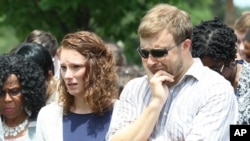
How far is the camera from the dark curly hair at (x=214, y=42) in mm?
5980

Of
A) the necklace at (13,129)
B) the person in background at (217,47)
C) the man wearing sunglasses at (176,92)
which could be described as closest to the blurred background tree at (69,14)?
the necklace at (13,129)

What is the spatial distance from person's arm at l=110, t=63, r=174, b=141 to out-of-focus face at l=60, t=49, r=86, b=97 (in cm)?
89

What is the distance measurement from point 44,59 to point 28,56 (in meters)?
0.16

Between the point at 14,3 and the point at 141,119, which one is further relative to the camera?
the point at 14,3

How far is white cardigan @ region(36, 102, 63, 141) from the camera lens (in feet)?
18.2

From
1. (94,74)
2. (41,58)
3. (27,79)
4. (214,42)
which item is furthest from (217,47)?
(41,58)

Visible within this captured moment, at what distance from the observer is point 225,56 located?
19.7 feet

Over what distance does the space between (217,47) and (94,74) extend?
103 centimetres

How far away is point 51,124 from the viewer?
5.57m

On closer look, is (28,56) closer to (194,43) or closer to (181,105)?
(194,43)

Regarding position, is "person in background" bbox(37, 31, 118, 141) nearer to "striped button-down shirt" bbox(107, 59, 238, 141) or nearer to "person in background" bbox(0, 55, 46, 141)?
"person in background" bbox(0, 55, 46, 141)

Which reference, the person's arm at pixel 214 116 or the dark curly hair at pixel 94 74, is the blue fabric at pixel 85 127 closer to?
the dark curly hair at pixel 94 74

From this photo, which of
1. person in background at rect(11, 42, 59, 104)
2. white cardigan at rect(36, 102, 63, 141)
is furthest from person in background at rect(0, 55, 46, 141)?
white cardigan at rect(36, 102, 63, 141)

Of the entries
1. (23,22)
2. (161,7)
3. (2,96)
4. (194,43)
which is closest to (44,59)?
(2,96)
